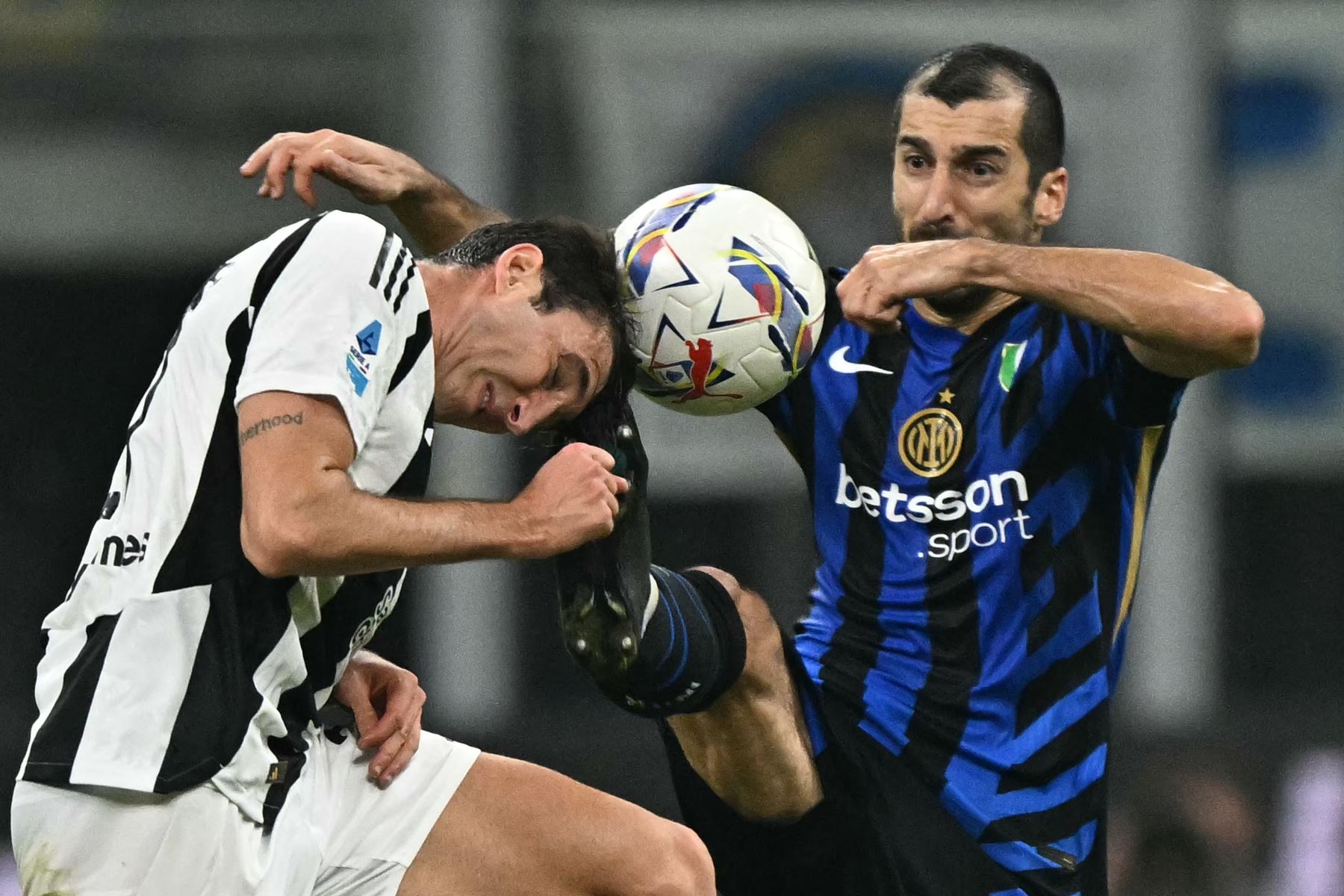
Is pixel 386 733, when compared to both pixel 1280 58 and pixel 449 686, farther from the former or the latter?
pixel 1280 58

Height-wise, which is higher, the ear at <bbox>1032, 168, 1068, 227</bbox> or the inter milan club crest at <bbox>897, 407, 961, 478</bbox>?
the ear at <bbox>1032, 168, 1068, 227</bbox>

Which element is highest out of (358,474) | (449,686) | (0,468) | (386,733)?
→ (358,474)

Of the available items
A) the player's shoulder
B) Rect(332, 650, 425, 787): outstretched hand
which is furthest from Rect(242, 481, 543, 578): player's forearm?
Rect(332, 650, 425, 787): outstretched hand

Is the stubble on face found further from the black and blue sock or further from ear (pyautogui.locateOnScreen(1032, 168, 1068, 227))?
the black and blue sock

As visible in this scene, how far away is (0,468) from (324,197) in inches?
74.8

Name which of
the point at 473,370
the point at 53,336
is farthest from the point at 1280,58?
the point at 473,370

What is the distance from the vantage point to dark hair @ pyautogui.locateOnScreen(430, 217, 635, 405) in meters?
3.55

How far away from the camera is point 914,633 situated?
4.12 metres

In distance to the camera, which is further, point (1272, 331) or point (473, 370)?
point (1272, 331)

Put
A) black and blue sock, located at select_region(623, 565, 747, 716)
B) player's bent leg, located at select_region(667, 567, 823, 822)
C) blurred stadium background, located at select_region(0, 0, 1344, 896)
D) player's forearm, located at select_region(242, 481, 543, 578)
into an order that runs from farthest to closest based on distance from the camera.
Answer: blurred stadium background, located at select_region(0, 0, 1344, 896), player's bent leg, located at select_region(667, 567, 823, 822), black and blue sock, located at select_region(623, 565, 747, 716), player's forearm, located at select_region(242, 481, 543, 578)

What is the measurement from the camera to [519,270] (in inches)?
139

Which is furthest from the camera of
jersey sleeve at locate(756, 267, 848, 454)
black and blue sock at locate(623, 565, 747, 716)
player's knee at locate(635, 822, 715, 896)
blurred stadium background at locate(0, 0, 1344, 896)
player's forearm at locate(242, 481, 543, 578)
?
blurred stadium background at locate(0, 0, 1344, 896)

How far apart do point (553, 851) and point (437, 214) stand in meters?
1.37

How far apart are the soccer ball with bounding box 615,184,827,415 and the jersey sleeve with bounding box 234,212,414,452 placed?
2.03 feet
